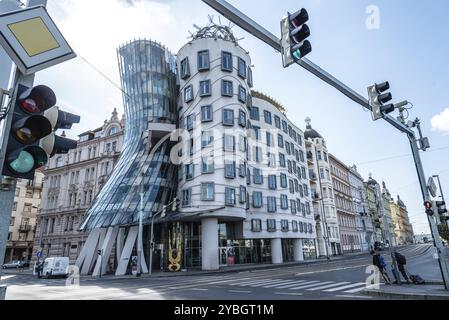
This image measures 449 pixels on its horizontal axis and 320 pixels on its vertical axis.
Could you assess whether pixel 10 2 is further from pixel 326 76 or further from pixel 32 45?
pixel 326 76

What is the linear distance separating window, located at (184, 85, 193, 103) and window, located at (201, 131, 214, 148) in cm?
551

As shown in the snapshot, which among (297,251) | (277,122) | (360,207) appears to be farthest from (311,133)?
(360,207)

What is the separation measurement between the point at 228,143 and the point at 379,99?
89.6 ft

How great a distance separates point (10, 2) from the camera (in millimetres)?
3295

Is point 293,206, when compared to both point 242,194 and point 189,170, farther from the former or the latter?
point 189,170

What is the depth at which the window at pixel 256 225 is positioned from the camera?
40.1 meters

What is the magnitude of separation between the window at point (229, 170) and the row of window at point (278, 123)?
11.6 meters

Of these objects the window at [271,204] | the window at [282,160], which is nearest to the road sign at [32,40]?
the window at [271,204]

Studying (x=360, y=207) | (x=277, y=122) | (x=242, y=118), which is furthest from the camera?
(x=360, y=207)

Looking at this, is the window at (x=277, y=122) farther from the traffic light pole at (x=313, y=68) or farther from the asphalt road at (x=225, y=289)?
the traffic light pole at (x=313, y=68)

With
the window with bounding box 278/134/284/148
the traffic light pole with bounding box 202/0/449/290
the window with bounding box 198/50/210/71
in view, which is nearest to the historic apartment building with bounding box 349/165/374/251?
the window with bounding box 278/134/284/148

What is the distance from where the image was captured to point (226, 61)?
3866 centimetres
